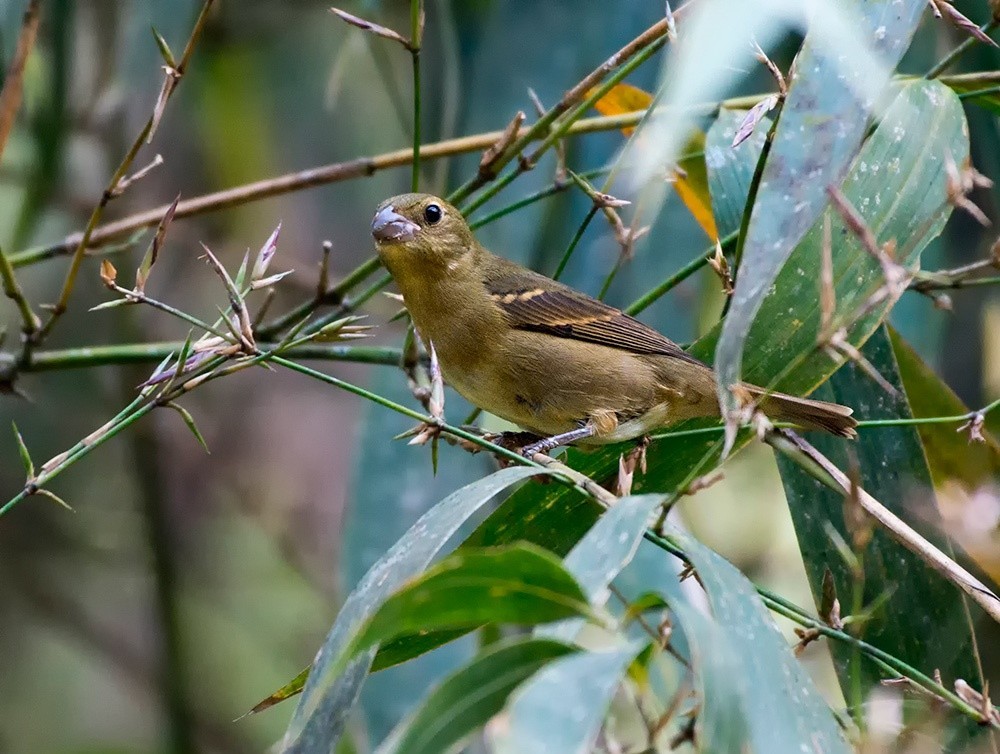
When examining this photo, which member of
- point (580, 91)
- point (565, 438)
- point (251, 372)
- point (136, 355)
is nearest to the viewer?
point (580, 91)

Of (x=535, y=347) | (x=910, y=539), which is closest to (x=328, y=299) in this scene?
(x=535, y=347)

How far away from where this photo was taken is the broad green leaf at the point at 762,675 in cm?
126

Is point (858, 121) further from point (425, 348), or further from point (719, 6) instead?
point (425, 348)

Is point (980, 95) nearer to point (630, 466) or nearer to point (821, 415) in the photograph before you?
point (821, 415)

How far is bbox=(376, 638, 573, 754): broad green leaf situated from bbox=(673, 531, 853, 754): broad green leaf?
7.2 inches

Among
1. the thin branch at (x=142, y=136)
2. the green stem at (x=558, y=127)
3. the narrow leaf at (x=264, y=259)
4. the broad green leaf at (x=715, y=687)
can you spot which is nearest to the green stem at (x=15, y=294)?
the thin branch at (x=142, y=136)

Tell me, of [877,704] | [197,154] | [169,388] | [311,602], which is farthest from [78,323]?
[877,704]

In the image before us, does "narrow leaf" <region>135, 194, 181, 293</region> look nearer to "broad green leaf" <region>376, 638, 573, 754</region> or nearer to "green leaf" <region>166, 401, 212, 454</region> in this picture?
"green leaf" <region>166, 401, 212, 454</region>

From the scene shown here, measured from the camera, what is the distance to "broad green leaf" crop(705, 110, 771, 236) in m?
2.62

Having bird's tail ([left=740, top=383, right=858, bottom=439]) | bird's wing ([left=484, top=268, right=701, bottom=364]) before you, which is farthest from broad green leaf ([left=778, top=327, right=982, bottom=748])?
bird's wing ([left=484, top=268, right=701, bottom=364])

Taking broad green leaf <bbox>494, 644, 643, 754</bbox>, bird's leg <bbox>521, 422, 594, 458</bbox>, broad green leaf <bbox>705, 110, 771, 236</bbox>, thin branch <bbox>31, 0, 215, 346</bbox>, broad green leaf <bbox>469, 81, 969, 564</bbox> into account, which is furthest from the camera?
bird's leg <bbox>521, 422, 594, 458</bbox>

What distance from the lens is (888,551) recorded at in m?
2.42

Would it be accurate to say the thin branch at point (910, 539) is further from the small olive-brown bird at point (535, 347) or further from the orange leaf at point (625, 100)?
the orange leaf at point (625, 100)

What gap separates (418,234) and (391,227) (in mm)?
104
